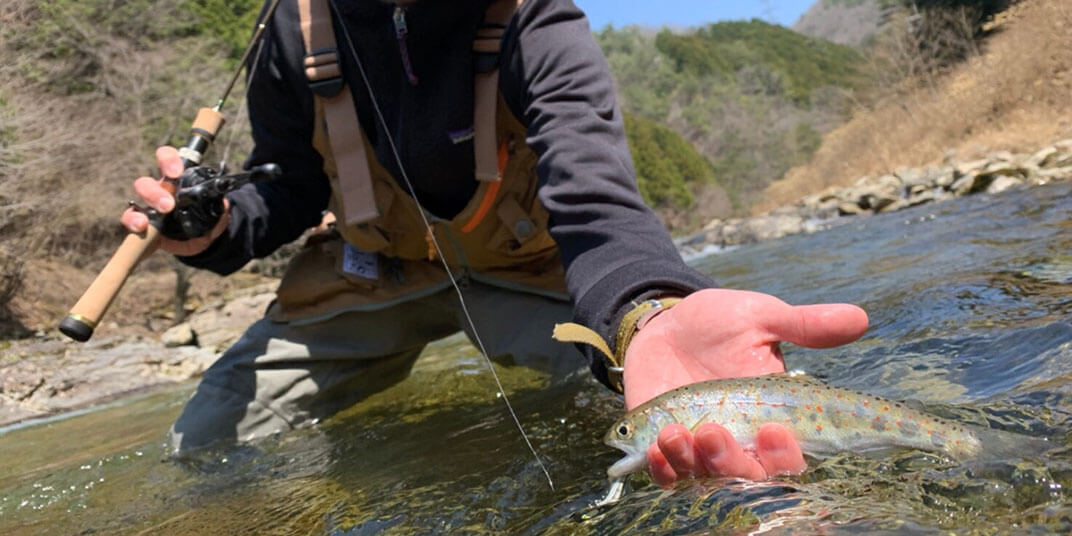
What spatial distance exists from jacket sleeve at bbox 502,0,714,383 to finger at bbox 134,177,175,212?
54.2 inches

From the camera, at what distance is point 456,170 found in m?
3.27

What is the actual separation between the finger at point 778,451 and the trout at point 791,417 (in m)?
0.06

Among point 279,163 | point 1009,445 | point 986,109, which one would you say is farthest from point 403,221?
point 986,109

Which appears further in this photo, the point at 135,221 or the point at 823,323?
the point at 135,221

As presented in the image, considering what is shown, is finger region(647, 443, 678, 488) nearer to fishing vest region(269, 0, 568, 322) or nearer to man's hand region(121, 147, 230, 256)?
fishing vest region(269, 0, 568, 322)

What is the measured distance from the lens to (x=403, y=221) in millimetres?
3537

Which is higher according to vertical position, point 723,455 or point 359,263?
point 359,263

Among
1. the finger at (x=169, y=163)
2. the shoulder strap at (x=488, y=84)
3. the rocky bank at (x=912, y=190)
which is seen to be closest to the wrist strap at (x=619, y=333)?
the shoulder strap at (x=488, y=84)

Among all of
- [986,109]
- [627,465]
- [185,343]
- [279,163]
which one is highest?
[279,163]

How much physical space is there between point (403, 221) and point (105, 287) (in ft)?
3.85

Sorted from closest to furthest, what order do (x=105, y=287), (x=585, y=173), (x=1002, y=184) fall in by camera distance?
(x=585, y=173) < (x=105, y=287) < (x=1002, y=184)

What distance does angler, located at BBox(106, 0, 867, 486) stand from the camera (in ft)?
7.09

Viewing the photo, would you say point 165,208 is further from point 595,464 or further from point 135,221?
point 595,464

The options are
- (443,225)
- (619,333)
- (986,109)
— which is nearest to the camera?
(619,333)
